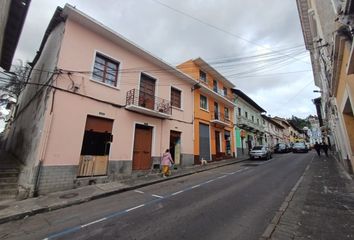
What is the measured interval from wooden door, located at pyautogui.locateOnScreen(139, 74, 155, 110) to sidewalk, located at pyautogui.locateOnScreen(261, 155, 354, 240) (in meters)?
9.03

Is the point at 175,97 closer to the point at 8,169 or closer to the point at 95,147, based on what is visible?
the point at 95,147

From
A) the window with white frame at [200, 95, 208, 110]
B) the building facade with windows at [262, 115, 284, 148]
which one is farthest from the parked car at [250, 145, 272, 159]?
the building facade with windows at [262, 115, 284, 148]

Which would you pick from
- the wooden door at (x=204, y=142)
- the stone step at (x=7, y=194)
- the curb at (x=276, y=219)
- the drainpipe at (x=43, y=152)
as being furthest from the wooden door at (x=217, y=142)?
the stone step at (x=7, y=194)

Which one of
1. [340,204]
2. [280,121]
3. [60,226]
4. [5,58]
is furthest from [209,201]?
[280,121]

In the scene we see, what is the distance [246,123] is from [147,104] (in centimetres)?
1816

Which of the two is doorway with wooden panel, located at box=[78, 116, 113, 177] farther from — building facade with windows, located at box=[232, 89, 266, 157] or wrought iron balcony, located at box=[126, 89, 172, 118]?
building facade with windows, located at box=[232, 89, 266, 157]

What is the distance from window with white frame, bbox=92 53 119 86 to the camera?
10047 mm

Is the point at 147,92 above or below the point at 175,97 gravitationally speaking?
below

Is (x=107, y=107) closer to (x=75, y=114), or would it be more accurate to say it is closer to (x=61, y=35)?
(x=75, y=114)

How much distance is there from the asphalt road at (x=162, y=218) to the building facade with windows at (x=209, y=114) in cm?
965

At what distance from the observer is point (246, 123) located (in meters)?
26.1

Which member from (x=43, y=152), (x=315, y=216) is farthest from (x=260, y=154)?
(x=43, y=152)

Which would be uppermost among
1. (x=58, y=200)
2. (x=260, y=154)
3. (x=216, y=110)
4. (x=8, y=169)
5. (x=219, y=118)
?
(x=216, y=110)

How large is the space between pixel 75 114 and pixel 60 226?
5330 millimetres
